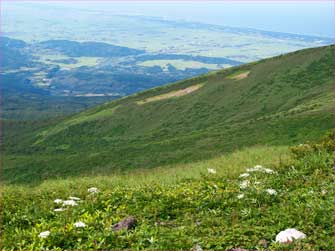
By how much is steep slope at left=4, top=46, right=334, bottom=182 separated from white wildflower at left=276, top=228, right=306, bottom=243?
137ft

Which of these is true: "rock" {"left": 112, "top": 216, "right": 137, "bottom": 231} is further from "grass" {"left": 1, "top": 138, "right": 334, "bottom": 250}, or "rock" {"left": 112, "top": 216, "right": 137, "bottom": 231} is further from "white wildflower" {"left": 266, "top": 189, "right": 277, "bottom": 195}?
"white wildflower" {"left": 266, "top": 189, "right": 277, "bottom": 195}

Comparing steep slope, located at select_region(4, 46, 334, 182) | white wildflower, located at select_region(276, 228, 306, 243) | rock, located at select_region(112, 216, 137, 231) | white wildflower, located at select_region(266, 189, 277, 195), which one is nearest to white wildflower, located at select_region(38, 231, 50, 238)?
rock, located at select_region(112, 216, 137, 231)

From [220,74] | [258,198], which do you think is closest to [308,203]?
[258,198]

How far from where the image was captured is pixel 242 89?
10906 centimetres

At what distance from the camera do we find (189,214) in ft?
37.7

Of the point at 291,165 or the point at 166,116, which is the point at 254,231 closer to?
the point at 291,165

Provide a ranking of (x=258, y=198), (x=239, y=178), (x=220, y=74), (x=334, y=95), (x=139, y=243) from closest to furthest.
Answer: (x=139, y=243), (x=258, y=198), (x=239, y=178), (x=334, y=95), (x=220, y=74)

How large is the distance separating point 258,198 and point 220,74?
118 m

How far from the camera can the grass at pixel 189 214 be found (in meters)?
9.37

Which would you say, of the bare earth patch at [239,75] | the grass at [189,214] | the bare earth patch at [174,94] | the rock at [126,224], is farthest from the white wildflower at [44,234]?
the bare earth patch at [239,75]

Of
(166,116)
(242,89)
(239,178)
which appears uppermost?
(239,178)

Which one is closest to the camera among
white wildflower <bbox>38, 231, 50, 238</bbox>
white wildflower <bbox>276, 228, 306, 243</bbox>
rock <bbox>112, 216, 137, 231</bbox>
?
white wildflower <bbox>276, 228, 306, 243</bbox>

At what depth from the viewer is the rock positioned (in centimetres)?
1031

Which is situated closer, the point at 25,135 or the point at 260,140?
the point at 260,140
